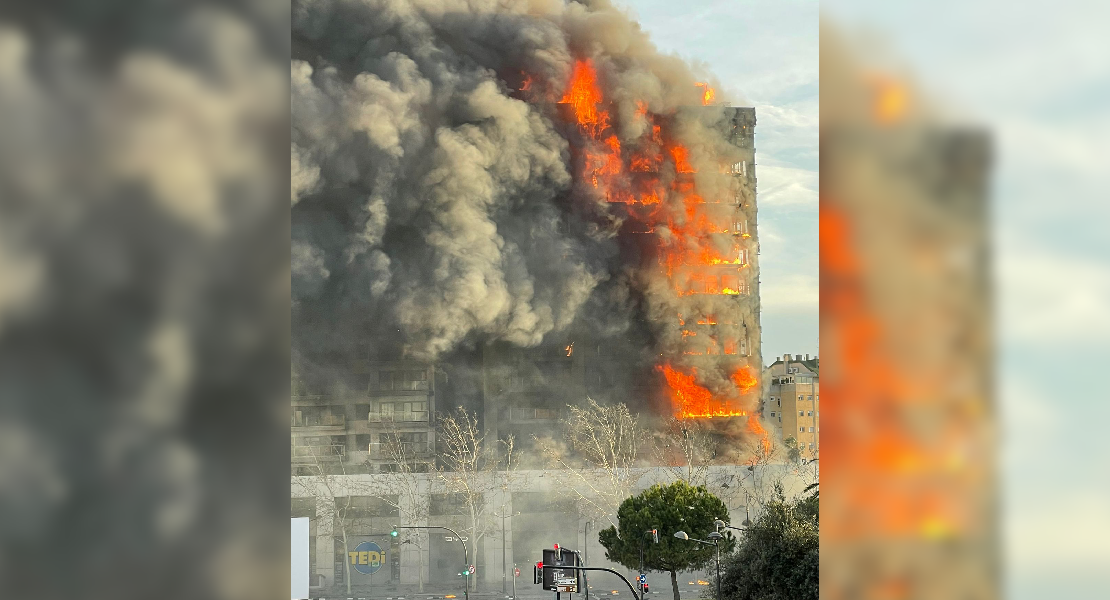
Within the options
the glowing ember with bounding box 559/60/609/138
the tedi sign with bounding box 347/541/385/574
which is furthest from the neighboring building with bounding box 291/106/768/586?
the glowing ember with bounding box 559/60/609/138

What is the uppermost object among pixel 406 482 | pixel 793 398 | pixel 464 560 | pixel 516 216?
pixel 516 216

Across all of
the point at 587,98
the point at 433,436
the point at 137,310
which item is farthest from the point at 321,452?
the point at 137,310

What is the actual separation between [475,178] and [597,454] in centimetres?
525

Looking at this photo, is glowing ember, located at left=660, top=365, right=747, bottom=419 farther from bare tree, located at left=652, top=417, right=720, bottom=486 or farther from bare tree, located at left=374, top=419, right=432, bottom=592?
bare tree, located at left=374, top=419, right=432, bottom=592

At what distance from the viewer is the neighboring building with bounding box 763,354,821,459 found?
17719 mm

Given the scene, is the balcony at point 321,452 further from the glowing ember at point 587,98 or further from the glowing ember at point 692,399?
the glowing ember at point 587,98

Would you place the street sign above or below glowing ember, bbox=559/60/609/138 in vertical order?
below

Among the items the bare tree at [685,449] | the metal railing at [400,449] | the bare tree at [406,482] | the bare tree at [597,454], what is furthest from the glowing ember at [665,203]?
the bare tree at [406,482]

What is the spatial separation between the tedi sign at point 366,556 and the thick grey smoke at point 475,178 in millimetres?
3484

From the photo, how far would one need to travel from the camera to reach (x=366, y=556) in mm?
16750

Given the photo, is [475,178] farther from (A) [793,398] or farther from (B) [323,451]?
(A) [793,398]

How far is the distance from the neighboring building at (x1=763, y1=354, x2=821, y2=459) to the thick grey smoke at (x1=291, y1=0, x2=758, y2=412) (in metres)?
0.93

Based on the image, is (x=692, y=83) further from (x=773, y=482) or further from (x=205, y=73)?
(x=205, y=73)

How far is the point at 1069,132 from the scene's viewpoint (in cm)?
69
